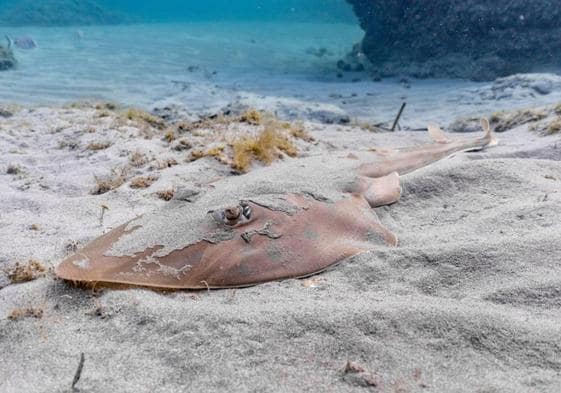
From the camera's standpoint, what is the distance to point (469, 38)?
1772 cm

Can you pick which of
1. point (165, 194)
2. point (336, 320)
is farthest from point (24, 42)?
point (336, 320)

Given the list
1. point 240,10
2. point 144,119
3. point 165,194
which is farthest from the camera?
point 240,10

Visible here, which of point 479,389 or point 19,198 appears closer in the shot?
point 479,389

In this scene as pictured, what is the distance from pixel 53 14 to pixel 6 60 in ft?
80.1

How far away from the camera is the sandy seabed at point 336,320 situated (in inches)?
88.4

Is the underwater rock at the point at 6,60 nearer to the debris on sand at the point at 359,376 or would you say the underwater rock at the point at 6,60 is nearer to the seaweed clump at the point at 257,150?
the seaweed clump at the point at 257,150

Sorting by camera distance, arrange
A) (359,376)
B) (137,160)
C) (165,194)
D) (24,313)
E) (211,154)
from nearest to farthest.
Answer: (359,376), (24,313), (165,194), (211,154), (137,160)

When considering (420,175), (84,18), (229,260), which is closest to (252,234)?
(229,260)

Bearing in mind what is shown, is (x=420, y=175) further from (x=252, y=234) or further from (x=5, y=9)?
(x=5, y=9)

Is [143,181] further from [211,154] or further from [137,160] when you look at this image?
[211,154]

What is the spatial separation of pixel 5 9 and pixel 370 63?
1466 inches

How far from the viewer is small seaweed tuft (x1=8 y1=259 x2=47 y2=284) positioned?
3216 mm

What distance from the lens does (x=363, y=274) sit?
3.19 m

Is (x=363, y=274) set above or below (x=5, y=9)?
below
